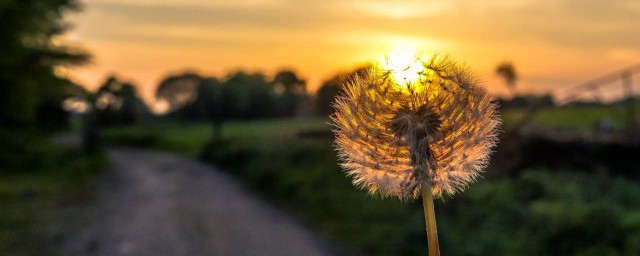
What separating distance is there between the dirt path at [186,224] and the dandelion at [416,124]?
41.6 ft

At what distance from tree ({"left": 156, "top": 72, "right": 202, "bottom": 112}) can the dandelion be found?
272 feet

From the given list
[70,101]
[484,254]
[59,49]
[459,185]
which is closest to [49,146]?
[70,101]

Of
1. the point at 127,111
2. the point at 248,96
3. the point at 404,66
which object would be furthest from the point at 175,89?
the point at 404,66

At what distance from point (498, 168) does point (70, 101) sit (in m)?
32.1

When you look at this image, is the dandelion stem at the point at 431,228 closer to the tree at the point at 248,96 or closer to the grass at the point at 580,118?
the grass at the point at 580,118

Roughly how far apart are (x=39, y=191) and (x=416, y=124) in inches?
1087

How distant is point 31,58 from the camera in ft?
108

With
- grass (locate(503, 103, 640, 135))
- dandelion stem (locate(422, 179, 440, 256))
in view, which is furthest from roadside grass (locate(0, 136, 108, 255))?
dandelion stem (locate(422, 179, 440, 256))

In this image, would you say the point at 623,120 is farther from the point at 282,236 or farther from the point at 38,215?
the point at 38,215

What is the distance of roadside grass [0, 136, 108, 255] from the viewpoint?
1702 cm

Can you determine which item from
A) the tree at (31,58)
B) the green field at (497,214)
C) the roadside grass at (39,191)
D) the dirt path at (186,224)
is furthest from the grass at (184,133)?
the green field at (497,214)

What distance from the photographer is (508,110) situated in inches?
846

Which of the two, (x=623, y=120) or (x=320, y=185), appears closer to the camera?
(x=623, y=120)

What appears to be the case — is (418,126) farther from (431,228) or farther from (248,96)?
(248,96)
